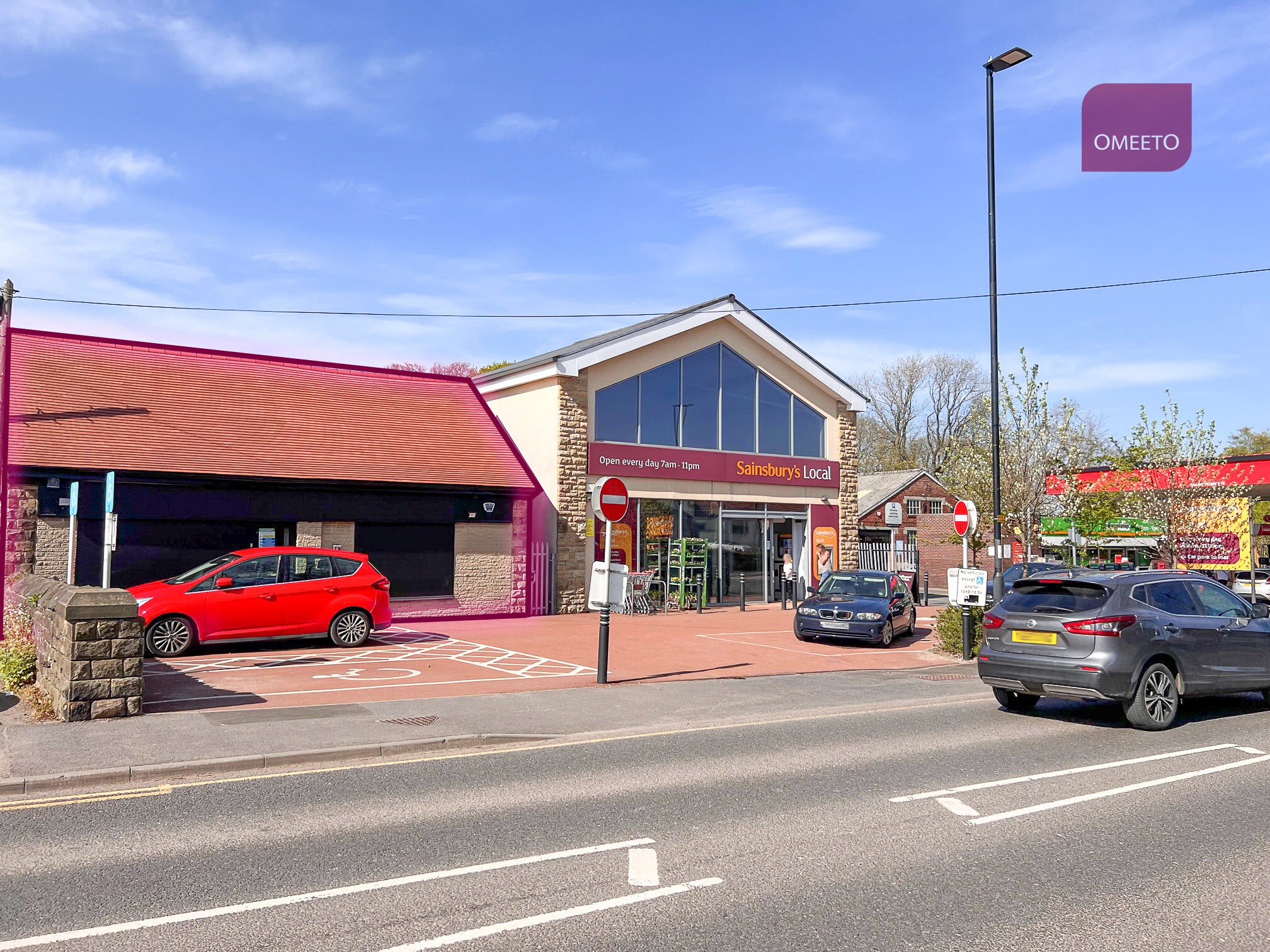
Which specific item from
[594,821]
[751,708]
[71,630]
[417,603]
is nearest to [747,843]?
[594,821]

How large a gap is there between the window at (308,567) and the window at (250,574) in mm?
220

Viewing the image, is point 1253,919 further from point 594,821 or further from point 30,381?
point 30,381

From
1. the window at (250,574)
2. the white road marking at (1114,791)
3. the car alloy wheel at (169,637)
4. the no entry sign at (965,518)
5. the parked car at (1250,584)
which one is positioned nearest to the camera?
the white road marking at (1114,791)

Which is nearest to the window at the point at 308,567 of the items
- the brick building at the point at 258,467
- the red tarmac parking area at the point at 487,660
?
the red tarmac parking area at the point at 487,660

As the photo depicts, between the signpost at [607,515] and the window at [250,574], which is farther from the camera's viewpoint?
the window at [250,574]

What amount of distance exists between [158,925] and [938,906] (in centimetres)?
382

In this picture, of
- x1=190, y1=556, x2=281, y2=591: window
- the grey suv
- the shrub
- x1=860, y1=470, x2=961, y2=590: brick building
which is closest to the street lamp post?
the shrub

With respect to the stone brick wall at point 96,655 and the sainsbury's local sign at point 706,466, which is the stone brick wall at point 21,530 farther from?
the sainsbury's local sign at point 706,466

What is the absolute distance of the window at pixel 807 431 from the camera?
2938cm

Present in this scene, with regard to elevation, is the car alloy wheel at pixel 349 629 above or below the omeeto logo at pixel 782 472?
below

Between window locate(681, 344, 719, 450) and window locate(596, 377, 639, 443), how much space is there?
62.8 inches

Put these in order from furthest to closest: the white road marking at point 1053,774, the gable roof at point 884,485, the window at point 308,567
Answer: the gable roof at point 884,485 < the window at point 308,567 < the white road marking at point 1053,774

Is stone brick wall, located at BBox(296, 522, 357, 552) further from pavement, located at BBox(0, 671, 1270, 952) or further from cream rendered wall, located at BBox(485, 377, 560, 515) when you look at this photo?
pavement, located at BBox(0, 671, 1270, 952)

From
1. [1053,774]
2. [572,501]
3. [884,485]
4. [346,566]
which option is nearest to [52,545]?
[346,566]
